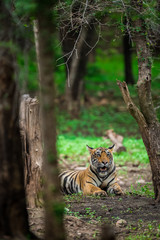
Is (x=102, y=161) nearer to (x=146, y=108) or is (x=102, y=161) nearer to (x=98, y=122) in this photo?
(x=146, y=108)

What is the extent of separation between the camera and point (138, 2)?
574cm

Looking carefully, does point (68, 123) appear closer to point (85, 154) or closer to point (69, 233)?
point (85, 154)

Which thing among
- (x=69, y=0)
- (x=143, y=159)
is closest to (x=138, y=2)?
(x=69, y=0)

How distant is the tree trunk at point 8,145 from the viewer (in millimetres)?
3410

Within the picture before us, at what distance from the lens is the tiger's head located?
7492mm

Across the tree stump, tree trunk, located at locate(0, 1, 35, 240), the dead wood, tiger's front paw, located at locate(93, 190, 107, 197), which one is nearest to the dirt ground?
tiger's front paw, located at locate(93, 190, 107, 197)

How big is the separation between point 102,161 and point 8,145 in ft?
13.8

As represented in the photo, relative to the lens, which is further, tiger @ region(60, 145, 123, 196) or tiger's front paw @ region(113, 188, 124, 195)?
tiger @ region(60, 145, 123, 196)

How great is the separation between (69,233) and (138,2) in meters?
3.64

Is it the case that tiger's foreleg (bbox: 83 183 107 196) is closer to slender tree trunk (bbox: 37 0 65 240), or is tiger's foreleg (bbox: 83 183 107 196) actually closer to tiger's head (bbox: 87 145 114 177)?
tiger's head (bbox: 87 145 114 177)

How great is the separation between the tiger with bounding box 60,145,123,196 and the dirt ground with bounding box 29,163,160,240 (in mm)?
433

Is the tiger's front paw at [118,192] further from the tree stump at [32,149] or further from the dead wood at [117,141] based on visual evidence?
the dead wood at [117,141]

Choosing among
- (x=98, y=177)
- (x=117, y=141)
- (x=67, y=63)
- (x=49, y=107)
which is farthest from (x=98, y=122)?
(x=49, y=107)

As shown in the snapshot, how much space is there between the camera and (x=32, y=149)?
226 inches
